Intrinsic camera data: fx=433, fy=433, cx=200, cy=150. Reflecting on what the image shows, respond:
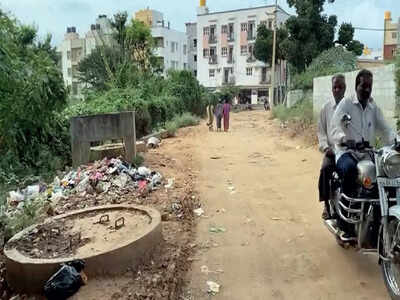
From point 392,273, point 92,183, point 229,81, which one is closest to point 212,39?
point 229,81

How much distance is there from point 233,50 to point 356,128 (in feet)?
195

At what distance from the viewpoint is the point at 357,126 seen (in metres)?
4.19

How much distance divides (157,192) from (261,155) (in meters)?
5.51

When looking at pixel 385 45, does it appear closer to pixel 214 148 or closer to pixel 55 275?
pixel 214 148

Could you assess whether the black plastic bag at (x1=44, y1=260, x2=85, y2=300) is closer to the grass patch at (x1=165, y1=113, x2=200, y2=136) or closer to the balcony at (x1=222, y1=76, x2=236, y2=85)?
the grass patch at (x1=165, y1=113, x2=200, y2=136)

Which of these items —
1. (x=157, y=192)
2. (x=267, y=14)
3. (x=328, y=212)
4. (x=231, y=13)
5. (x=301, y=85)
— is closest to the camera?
(x=328, y=212)

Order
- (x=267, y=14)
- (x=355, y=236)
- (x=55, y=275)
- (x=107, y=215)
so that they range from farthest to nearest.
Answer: (x=267, y=14) → (x=107, y=215) → (x=355, y=236) → (x=55, y=275)

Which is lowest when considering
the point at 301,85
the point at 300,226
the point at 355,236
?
the point at 300,226

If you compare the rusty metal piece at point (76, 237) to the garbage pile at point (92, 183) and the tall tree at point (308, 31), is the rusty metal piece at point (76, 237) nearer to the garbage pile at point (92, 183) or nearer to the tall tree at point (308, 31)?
the garbage pile at point (92, 183)

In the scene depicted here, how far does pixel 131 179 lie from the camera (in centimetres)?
814

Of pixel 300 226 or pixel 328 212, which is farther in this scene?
pixel 300 226

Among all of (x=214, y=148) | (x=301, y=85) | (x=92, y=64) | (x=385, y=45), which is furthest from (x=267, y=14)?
(x=214, y=148)

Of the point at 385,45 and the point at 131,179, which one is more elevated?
the point at 385,45

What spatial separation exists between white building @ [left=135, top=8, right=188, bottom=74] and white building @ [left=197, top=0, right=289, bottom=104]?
11.6 feet
